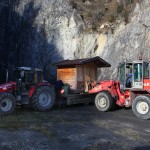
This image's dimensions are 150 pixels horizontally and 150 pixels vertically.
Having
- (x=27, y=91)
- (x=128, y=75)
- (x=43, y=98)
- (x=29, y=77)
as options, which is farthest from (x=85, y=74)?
(x=27, y=91)

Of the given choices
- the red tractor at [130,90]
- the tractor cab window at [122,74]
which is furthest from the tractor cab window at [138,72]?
the tractor cab window at [122,74]

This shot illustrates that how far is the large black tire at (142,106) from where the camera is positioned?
1619 centimetres

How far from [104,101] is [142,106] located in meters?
2.91

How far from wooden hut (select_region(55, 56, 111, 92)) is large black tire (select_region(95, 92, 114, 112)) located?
2.97 meters

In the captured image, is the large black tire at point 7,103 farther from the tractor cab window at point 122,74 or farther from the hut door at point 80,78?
the hut door at point 80,78

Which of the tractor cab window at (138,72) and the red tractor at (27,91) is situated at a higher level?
the tractor cab window at (138,72)

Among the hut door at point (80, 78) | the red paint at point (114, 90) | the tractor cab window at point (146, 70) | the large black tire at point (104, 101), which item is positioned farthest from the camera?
the hut door at point (80, 78)

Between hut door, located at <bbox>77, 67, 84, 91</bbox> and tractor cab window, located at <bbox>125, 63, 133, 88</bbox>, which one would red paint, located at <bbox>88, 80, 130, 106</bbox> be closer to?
tractor cab window, located at <bbox>125, 63, 133, 88</bbox>

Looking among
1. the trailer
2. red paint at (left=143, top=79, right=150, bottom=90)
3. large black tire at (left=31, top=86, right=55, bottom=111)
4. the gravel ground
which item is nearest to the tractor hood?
large black tire at (left=31, top=86, right=55, bottom=111)

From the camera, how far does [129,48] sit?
1033 inches

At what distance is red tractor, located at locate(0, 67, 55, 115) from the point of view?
16.5 meters

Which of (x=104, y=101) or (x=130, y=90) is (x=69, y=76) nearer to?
(x=104, y=101)

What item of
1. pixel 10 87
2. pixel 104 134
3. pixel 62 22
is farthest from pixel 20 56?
pixel 104 134

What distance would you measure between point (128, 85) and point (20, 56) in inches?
819
